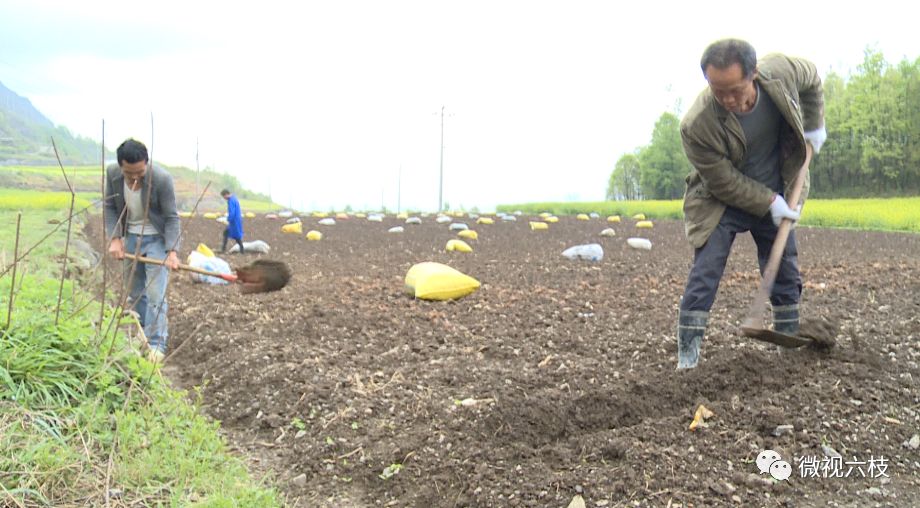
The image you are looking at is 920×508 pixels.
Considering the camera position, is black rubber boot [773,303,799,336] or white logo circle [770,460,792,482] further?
black rubber boot [773,303,799,336]

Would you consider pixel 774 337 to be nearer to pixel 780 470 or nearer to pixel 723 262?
pixel 723 262

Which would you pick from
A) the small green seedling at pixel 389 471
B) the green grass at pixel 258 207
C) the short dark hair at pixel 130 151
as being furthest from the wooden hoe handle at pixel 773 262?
the green grass at pixel 258 207

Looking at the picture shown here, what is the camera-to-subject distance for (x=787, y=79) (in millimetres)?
3709

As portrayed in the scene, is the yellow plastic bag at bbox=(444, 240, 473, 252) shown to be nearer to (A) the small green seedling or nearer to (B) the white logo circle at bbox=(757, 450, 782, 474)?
(A) the small green seedling

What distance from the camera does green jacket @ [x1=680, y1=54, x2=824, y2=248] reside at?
11.9ft

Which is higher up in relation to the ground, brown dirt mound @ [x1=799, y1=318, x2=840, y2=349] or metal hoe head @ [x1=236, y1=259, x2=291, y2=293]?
metal hoe head @ [x1=236, y1=259, x2=291, y2=293]

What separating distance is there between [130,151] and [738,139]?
12.0 ft

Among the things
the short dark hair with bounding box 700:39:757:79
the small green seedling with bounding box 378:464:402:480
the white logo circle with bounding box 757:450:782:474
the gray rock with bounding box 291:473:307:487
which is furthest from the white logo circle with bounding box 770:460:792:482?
the gray rock with bounding box 291:473:307:487

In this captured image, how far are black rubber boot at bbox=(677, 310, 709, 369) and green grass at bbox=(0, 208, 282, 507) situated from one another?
2.24 m

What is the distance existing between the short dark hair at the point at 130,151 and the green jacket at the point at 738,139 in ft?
11.1

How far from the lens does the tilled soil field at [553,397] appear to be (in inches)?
112

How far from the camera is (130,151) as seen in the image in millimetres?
4605

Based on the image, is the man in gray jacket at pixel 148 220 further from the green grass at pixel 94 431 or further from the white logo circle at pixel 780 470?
the white logo circle at pixel 780 470

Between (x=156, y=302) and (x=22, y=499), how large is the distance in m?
2.96
